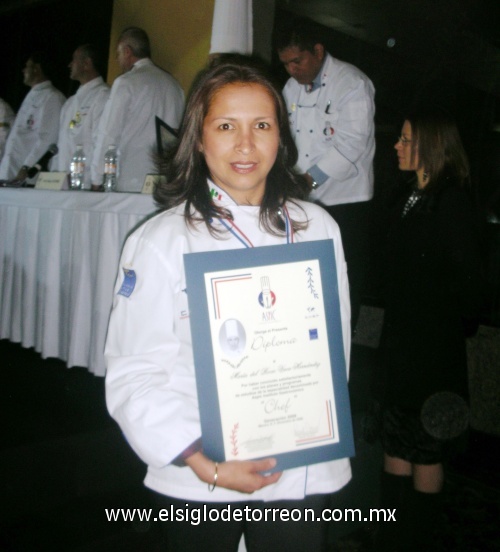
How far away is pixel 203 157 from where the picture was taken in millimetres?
1029

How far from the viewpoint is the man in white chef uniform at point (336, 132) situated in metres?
2.54

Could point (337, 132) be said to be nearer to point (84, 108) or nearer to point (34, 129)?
point (84, 108)

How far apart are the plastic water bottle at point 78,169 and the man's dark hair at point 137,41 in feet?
2.36

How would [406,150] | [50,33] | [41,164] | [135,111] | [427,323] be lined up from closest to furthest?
[427,323]
[406,150]
[135,111]
[41,164]
[50,33]

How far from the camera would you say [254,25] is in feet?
12.2

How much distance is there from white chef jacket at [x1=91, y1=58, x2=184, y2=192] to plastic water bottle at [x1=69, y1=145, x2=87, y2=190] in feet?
0.49

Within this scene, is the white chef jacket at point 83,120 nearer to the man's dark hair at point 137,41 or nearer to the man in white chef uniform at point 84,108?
the man in white chef uniform at point 84,108

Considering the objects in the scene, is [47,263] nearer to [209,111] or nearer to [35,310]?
[35,310]

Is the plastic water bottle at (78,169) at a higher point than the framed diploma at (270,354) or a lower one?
higher

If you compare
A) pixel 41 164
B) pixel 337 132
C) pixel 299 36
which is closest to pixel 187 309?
pixel 337 132

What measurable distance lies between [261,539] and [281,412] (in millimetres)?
273

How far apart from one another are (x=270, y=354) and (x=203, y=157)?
39cm
